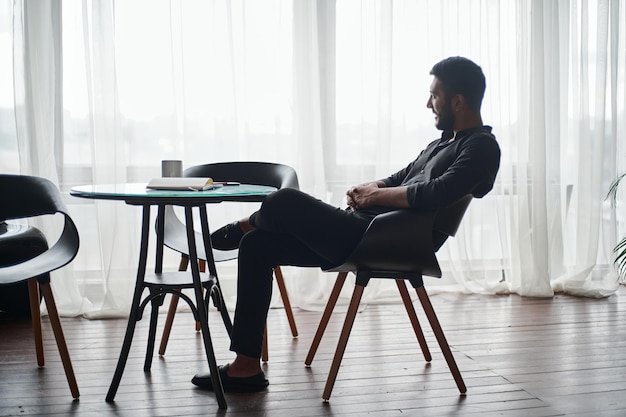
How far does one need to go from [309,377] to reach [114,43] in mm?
2000

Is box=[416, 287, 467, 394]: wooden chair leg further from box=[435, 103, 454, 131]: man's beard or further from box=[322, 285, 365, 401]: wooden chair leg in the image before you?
box=[435, 103, 454, 131]: man's beard

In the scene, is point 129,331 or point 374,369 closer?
point 129,331

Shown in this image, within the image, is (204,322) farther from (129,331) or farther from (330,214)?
(330,214)

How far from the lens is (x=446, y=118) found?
2488 millimetres

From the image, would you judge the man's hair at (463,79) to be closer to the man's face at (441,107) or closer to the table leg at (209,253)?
the man's face at (441,107)

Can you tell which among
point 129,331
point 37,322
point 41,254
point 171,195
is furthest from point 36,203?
point 171,195

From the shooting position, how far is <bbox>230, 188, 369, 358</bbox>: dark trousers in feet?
7.47

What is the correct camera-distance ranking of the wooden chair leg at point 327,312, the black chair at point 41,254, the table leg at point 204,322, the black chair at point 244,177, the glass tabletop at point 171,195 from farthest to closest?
the black chair at point 244,177 < the wooden chair leg at point 327,312 < the black chair at point 41,254 < the table leg at point 204,322 < the glass tabletop at point 171,195

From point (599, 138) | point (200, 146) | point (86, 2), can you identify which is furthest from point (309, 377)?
point (599, 138)

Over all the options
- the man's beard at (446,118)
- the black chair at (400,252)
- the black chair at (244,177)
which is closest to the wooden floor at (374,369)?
the black chair at (400,252)

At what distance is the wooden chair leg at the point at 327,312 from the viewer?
102 inches

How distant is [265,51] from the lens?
12.2 ft

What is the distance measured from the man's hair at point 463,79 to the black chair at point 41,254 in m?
1.39

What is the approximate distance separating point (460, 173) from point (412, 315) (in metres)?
0.58
